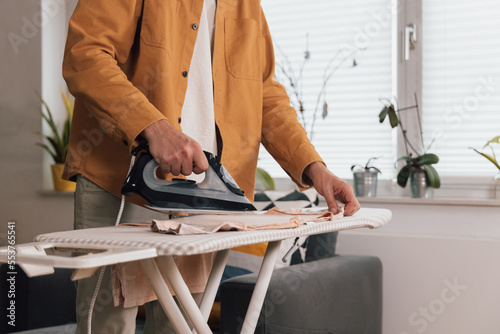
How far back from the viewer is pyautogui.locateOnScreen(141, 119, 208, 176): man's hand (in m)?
0.89

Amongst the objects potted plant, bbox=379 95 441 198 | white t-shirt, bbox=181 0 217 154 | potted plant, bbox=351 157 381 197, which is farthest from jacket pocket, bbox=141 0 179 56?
potted plant, bbox=351 157 381 197

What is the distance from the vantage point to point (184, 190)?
95 cm

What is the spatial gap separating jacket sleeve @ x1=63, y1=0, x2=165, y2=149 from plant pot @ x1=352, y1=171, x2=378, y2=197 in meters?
1.59

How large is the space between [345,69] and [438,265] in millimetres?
1025

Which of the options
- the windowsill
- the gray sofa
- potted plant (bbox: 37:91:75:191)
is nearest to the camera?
the gray sofa

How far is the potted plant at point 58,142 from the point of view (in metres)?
3.17

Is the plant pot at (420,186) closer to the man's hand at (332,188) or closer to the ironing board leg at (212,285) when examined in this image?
the man's hand at (332,188)

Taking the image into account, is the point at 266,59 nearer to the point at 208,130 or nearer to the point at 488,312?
the point at 208,130

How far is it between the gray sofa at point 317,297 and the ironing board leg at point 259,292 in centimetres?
56

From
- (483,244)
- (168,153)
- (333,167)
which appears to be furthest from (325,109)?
(168,153)

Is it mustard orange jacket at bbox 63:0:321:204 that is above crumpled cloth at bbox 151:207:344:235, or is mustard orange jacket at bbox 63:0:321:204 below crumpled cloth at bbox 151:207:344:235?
above

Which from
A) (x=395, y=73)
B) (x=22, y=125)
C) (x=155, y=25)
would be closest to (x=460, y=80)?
(x=395, y=73)

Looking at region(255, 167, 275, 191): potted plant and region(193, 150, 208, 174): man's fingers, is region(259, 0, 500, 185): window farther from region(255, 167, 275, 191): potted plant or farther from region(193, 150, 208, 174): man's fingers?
region(193, 150, 208, 174): man's fingers

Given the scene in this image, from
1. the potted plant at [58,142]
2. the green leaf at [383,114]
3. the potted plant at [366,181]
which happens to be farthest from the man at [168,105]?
the potted plant at [58,142]
